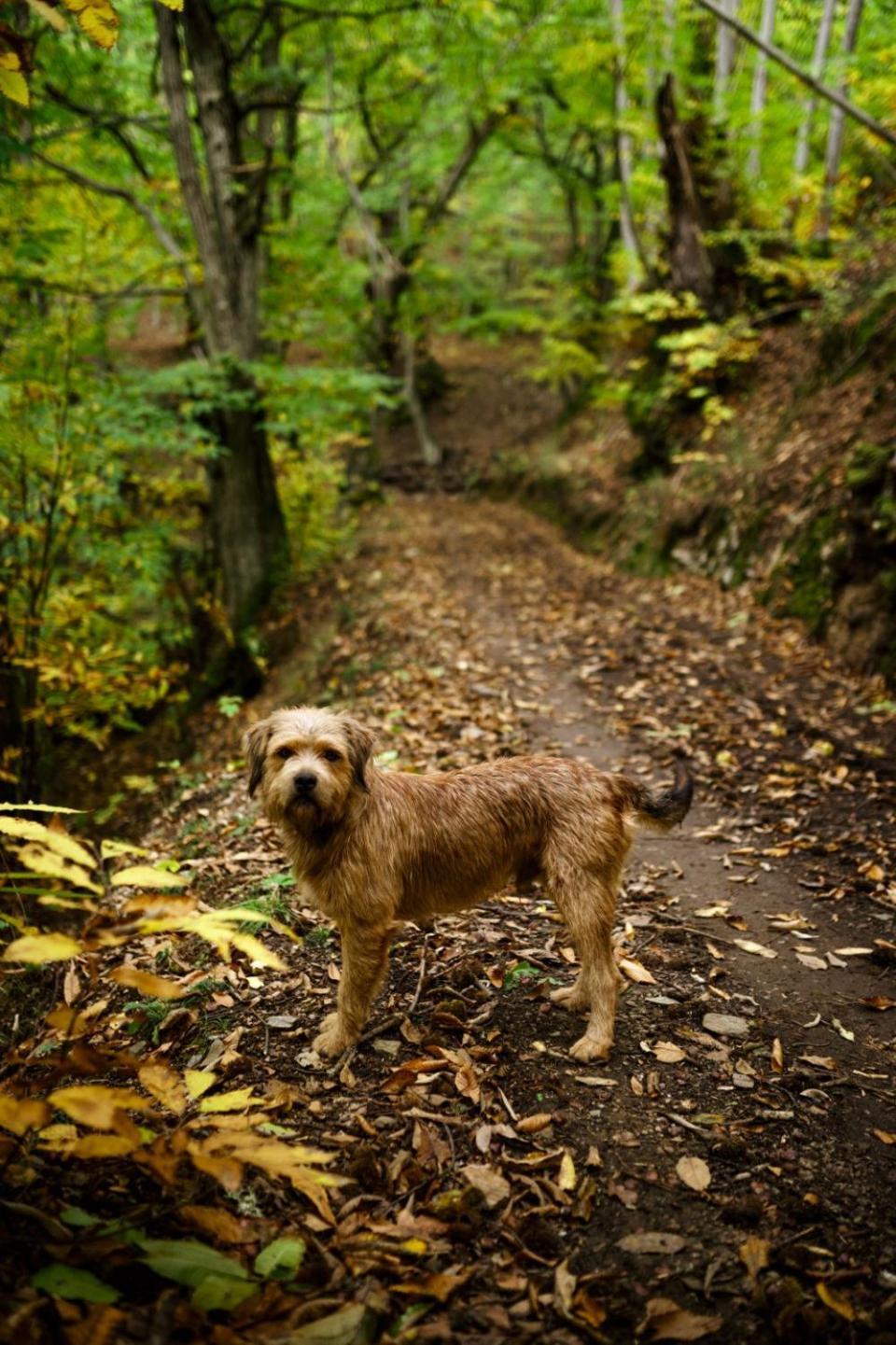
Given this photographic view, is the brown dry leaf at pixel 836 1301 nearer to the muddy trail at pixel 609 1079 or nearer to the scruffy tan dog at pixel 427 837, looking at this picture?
the muddy trail at pixel 609 1079

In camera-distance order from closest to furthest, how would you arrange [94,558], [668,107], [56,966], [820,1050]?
1. [820,1050]
2. [56,966]
3. [94,558]
4. [668,107]

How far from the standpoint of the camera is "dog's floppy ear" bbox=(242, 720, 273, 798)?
3.61 meters

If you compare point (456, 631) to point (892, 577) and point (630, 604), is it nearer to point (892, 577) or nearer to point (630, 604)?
point (630, 604)

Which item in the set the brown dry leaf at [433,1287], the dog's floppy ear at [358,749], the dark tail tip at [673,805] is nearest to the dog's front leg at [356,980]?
the dog's floppy ear at [358,749]

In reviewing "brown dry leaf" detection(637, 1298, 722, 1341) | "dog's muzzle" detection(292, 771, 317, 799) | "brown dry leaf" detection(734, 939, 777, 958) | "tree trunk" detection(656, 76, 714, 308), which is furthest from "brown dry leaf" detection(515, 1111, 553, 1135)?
"tree trunk" detection(656, 76, 714, 308)

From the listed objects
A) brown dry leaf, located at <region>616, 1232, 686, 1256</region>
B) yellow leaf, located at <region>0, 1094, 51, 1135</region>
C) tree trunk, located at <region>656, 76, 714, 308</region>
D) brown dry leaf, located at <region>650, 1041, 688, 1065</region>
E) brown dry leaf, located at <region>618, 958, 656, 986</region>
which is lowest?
brown dry leaf, located at <region>618, 958, 656, 986</region>

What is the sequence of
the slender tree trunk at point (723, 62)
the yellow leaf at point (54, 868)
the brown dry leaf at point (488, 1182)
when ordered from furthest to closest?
the slender tree trunk at point (723, 62) < the brown dry leaf at point (488, 1182) < the yellow leaf at point (54, 868)

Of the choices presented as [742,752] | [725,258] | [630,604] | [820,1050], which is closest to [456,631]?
[630,604]

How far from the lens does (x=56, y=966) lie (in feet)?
15.3

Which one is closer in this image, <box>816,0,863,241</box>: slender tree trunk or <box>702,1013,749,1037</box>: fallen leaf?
<box>702,1013,749,1037</box>: fallen leaf

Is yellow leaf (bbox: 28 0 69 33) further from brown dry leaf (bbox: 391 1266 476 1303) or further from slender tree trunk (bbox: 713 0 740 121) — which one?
slender tree trunk (bbox: 713 0 740 121)

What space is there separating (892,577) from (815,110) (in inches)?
418

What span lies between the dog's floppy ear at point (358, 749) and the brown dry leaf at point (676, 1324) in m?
2.19

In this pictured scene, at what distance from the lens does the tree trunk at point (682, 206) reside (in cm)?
1409
